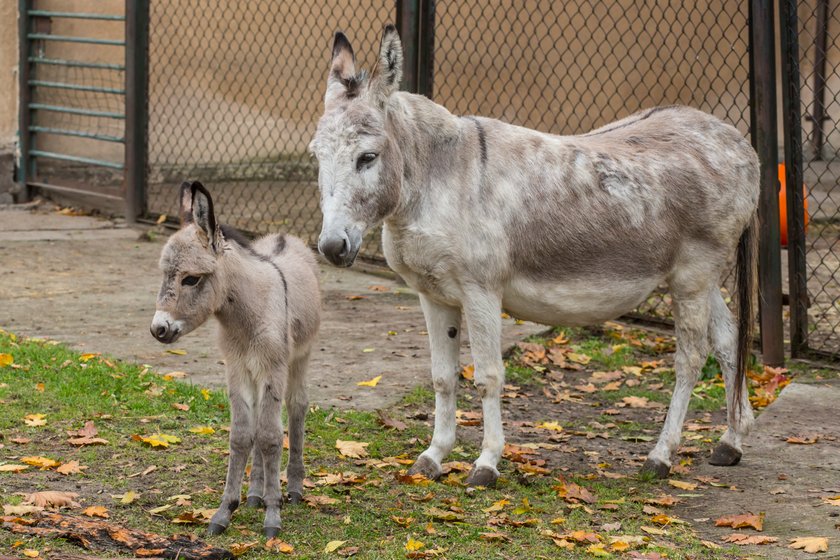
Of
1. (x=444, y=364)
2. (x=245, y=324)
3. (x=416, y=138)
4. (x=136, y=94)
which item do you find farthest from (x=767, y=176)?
(x=136, y=94)

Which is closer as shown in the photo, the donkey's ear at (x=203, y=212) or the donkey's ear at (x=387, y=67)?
the donkey's ear at (x=203, y=212)

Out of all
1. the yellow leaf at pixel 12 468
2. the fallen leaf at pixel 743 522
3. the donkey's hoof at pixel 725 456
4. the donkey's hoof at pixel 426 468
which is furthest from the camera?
the donkey's hoof at pixel 725 456

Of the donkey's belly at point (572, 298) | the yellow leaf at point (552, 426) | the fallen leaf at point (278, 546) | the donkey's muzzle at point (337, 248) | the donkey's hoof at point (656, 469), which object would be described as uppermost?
the donkey's muzzle at point (337, 248)

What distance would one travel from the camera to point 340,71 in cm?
512

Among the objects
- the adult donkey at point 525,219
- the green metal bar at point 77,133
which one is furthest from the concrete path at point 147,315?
the adult donkey at point 525,219

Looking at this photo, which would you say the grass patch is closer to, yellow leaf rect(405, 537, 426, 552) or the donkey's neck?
yellow leaf rect(405, 537, 426, 552)

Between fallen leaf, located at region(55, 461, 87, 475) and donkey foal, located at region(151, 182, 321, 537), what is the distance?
2.62 ft

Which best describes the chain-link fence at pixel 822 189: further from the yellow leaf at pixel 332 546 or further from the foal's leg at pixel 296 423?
the yellow leaf at pixel 332 546

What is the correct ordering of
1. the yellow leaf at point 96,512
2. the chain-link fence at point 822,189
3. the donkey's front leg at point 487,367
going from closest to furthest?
the yellow leaf at point 96,512 < the donkey's front leg at point 487,367 < the chain-link fence at point 822,189

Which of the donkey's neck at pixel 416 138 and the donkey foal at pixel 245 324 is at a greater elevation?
the donkey's neck at pixel 416 138

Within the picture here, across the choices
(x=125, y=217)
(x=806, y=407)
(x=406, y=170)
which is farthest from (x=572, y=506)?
(x=125, y=217)

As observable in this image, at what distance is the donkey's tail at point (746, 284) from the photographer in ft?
19.6

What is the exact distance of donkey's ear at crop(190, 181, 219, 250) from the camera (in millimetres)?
4457

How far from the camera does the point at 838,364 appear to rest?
7402 mm
